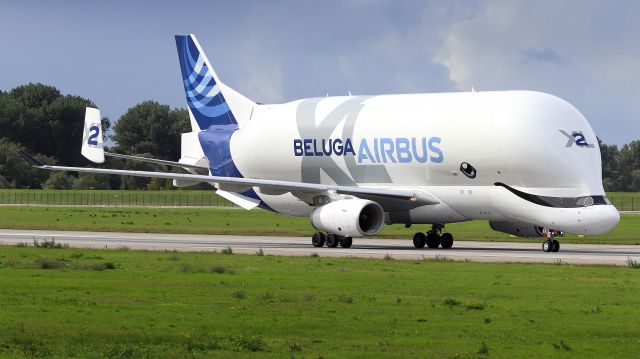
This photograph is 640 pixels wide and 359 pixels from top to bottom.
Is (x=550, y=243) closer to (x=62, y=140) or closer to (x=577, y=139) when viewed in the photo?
(x=577, y=139)

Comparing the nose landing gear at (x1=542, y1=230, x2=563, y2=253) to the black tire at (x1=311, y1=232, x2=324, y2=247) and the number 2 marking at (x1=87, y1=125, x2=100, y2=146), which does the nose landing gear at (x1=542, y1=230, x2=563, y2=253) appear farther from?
the number 2 marking at (x1=87, y1=125, x2=100, y2=146)

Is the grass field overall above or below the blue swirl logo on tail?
below

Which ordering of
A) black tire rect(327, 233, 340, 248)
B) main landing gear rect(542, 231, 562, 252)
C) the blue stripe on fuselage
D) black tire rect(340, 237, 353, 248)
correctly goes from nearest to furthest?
main landing gear rect(542, 231, 562, 252), black tire rect(327, 233, 340, 248), black tire rect(340, 237, 353, 248), the blue stripe on fuselage

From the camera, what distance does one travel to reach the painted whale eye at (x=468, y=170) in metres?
49.8

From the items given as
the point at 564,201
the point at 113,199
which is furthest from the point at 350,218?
the point at 113,199

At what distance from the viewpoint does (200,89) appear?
64875 millimetres

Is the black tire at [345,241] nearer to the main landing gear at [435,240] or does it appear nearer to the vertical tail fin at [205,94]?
the main landing gear at [435,240]

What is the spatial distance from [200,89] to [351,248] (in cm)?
1563

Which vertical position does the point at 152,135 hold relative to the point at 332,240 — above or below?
above

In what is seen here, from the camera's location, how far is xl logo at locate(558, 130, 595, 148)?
158 feet

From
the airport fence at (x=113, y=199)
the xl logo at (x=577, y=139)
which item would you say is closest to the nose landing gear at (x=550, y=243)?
the xl logo at (x=577, y=139)

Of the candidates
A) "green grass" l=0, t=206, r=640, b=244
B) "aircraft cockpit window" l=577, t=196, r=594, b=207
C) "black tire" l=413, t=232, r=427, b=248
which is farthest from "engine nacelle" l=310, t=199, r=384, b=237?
"green grass" l=0, t=206, r=640, b=244

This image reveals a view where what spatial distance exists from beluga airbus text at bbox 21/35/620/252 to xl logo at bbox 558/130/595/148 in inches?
2.3

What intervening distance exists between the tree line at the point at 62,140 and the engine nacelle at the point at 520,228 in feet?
363
